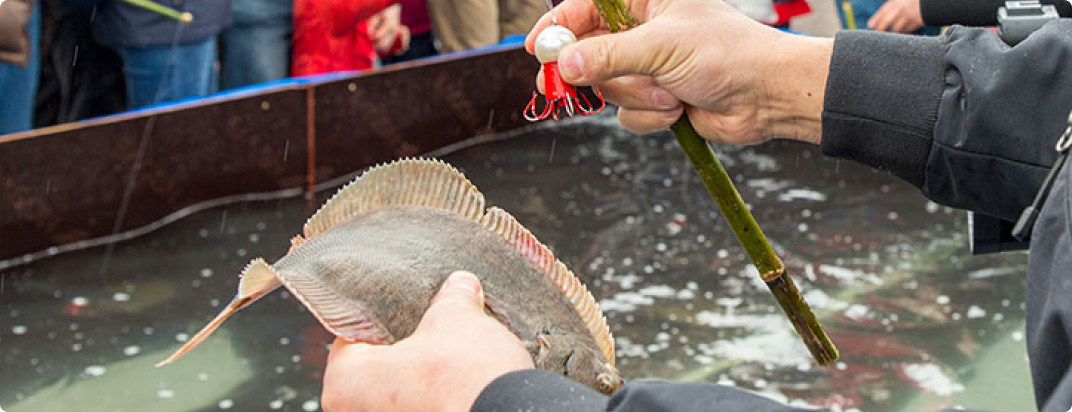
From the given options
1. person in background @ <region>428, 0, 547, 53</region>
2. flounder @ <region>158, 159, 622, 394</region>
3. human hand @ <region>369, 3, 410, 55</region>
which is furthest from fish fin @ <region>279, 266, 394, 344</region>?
person in background @ <region>428, 0, 547, 53</region>

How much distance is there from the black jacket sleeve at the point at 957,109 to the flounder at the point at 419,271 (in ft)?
1.55

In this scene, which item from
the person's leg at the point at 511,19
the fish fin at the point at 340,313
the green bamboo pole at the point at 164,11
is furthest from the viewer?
the person's leg at the point at 511,19

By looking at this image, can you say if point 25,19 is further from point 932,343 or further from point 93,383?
point 932,343

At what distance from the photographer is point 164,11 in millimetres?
4016

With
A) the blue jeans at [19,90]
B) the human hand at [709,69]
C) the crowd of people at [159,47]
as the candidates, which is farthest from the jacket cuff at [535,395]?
the blue jeans at [19,90]

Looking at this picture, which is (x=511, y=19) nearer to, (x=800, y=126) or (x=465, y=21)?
(x=465, y=21)

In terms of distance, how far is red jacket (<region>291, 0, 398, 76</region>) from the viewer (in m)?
4.48

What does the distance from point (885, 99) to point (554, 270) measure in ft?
1.69

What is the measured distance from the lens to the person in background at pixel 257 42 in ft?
14.5

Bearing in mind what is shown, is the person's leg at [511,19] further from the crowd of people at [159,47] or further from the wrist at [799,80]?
the wrist at [799,80]

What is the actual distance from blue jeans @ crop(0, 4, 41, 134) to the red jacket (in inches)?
39.4

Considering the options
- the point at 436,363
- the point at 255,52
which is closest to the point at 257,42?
the point at 255,52

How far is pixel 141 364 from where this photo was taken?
3.10m

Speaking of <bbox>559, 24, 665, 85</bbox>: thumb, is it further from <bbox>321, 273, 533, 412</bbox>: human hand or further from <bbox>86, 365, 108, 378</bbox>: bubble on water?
<bbox>86, 365, 108, 378</bbox>: bubble on water
